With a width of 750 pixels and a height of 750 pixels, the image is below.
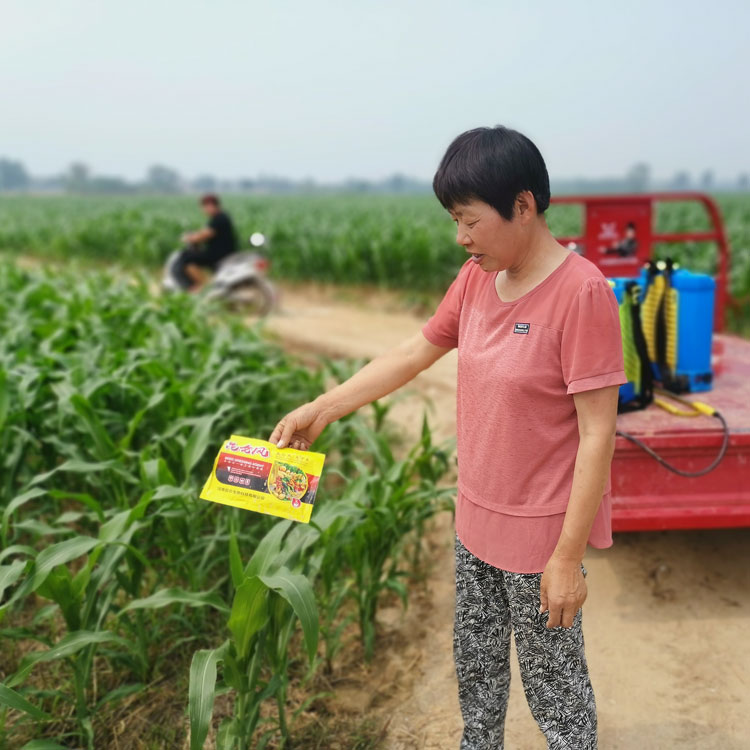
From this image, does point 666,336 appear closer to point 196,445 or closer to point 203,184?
point 196,445

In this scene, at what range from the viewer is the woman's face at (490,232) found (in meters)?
1.44

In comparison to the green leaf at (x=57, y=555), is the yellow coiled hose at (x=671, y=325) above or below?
above

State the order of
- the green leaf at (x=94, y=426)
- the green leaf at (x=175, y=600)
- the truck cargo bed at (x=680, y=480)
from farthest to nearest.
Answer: the green leaf at (x=94, y=426) → the truck cargo bed at (x=680, y=480) → the green leaf at (x=175, y=600)

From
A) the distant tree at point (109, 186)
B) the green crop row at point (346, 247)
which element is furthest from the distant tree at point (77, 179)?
the green crop row at point (346, 247)

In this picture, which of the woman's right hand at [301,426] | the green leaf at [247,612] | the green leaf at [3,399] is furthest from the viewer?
the green leaf at [3,399]

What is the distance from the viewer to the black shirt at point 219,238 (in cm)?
908

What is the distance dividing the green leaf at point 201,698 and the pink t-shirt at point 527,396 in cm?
71

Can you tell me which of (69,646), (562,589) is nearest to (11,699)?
(69,646)

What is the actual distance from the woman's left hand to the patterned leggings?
0.25ft

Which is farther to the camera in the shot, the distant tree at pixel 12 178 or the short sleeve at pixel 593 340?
the distant tree at pixel 12 178

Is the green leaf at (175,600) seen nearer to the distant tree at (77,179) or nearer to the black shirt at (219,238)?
the black shirt at (219,238)

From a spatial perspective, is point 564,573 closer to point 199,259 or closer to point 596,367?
point 596,367

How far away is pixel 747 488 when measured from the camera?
2602 mm

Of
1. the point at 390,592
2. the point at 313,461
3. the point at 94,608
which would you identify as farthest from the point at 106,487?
the point at 313,461
